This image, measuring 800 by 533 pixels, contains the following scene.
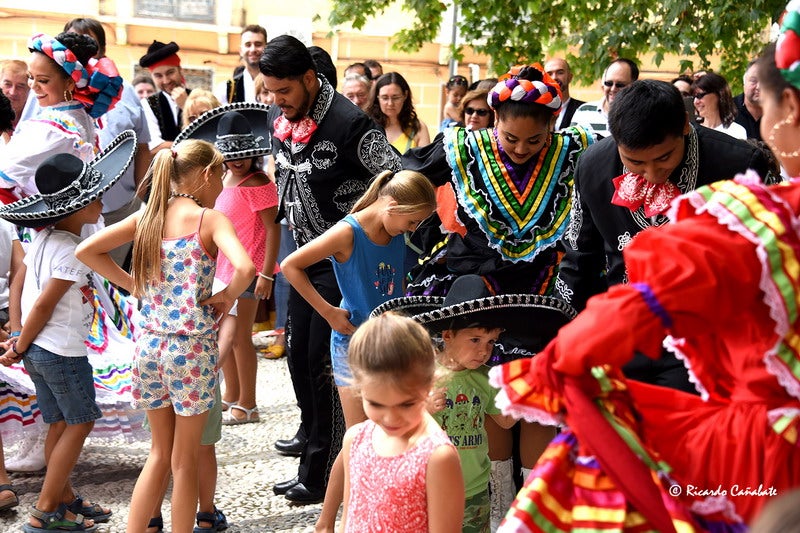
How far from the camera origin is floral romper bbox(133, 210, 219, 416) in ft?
13.0

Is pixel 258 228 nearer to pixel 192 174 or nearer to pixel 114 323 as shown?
pixel 114 323

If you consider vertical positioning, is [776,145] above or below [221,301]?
above

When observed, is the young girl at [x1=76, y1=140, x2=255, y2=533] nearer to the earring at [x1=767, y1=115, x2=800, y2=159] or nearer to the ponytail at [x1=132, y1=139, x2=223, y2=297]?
the ponytail at [x1=132, y1=139, x2=223, y2=297]

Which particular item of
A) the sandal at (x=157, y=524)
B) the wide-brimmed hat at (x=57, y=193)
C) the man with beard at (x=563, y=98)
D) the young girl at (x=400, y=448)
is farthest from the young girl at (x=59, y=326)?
the man with beard at (x=563, y=98)

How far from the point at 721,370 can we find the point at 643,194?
1.29m

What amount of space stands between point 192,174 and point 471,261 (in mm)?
1197

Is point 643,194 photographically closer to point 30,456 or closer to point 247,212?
point 247,212

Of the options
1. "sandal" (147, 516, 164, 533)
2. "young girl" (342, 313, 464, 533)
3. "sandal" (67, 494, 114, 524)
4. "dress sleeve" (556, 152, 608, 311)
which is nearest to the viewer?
"young girl" (342, 313, 464, 533)

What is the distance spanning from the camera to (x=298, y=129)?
4816 mm

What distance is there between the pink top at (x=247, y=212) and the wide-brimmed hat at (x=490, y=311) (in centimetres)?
223

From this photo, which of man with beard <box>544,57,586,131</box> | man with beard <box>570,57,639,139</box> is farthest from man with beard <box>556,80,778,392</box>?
man with beard <box>544,57,586,131</box>

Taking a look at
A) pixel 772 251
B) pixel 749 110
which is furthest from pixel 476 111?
pixel 772 251

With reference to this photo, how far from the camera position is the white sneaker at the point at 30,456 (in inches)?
203

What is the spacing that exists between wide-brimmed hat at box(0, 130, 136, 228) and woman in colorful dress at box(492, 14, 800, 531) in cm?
285
